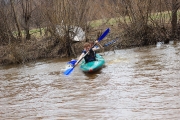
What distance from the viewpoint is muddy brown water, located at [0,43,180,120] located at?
5.23m

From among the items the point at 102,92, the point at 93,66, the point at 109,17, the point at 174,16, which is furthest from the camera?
the point at 109,17

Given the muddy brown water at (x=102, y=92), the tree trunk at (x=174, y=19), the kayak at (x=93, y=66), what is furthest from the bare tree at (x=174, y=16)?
the kayak at (x=93, y=66)

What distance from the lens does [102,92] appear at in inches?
263

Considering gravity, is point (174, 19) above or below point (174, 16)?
below

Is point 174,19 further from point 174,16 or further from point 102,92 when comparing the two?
point 102,92

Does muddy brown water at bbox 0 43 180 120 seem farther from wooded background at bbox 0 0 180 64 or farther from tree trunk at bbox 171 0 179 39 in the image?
tree trunk at bbox 171 0 179 39

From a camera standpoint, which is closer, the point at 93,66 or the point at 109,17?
the point at 93,66

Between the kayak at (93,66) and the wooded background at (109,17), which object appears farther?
the wooded background at (109,17)

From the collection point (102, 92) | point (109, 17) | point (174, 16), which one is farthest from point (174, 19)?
point (102, 92)

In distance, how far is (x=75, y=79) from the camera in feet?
28.6

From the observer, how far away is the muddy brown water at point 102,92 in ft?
17.2

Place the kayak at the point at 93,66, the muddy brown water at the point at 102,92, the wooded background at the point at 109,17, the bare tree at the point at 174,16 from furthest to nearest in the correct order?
the bare tree at the point at 174,16, the wooded background at the point at 109,17, the kayak at the point at 93,66, the muddy brown water at the point at 102,92

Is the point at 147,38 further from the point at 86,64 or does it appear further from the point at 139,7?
the point at 86,64

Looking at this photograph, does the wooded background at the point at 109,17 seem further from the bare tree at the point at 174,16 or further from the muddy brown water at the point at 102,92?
the muddy brown water at the point at 102,92
